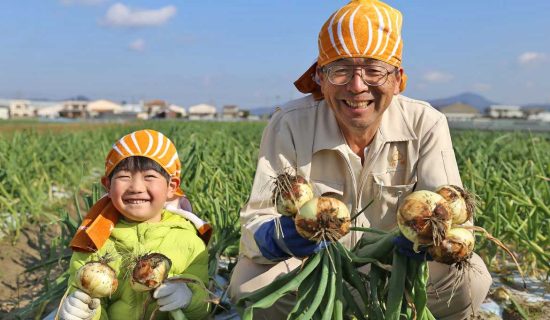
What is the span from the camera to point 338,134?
1.91 m

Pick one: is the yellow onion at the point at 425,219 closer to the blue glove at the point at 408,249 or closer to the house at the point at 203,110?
the blue glove at the point at 408,249

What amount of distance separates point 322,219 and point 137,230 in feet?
2.47

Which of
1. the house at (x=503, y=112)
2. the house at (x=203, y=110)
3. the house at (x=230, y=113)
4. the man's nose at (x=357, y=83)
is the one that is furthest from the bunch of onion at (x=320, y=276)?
A: the house at (x=203, y=110)

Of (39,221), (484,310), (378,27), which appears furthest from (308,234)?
(39,221)

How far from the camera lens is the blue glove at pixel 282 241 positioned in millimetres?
1395

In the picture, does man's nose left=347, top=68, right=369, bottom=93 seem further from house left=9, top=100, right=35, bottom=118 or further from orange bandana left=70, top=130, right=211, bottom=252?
house left=9, top=100, right=35, bottom=118

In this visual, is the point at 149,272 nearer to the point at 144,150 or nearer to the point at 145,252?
the point at 145,252

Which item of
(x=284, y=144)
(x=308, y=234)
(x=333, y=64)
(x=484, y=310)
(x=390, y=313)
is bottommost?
(x=484, y=310)

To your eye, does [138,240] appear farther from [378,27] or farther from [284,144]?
[378,27]

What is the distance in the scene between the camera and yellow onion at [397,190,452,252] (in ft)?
4.03

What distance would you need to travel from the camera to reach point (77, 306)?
151 centimetres

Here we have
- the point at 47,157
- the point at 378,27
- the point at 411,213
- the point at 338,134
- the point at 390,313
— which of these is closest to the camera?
the point at 411,213

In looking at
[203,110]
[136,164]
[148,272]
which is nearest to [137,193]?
[136,164]

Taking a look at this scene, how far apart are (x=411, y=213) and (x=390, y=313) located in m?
0.26
